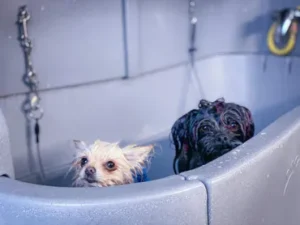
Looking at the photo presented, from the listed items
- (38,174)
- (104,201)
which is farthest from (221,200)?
(38,174)

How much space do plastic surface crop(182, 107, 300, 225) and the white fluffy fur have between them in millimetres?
178

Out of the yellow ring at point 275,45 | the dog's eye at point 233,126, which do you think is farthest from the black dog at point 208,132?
the yellow ring at point 275,45

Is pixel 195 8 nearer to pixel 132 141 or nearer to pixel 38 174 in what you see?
pixel 132 141

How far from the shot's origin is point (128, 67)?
161 cm

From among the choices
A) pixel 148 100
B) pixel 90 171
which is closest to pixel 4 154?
pixel 90 171

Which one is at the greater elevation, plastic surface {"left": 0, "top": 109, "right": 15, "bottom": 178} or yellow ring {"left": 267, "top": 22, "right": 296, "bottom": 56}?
yellow ring {"left": 267, "top": 22, "right": 296, "bottom": 56}

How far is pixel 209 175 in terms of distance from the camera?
0.64 meters

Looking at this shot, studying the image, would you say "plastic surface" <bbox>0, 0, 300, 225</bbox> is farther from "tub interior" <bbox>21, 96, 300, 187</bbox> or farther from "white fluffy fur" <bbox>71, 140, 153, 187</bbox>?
"white fluffy fur" <bbox>71, 140, 153, 187</bbox>

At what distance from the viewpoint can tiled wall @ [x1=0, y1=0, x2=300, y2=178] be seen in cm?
132

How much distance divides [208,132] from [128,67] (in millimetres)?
774

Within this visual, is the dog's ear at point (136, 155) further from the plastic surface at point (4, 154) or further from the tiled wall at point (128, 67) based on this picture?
the tiled wall at point (128, 67)

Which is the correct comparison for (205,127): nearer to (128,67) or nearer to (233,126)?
(233,126)

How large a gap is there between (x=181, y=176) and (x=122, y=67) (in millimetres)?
1010

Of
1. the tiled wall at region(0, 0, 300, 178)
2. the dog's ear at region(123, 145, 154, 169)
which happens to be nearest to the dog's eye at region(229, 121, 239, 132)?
the dog's ear at region(123, 145, 154, 169)
